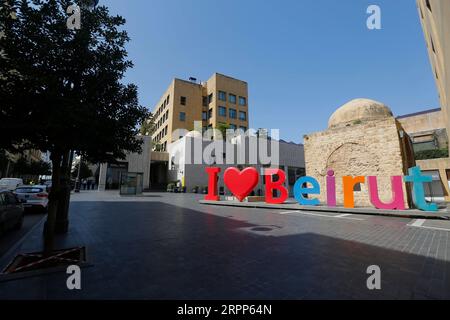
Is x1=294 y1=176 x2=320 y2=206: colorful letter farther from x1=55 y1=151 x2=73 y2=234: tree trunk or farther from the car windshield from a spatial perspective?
the car windshield

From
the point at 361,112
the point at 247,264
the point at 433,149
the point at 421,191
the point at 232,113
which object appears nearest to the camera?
the point at 247,264

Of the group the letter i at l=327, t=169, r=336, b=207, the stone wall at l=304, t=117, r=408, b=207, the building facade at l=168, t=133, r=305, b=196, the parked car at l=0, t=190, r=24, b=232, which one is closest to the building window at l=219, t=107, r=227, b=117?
the building facade at l=168, t=133, r=305, b=196

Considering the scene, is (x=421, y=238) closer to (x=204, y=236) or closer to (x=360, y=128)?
(x=204, y=236)

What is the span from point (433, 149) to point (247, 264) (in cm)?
3511

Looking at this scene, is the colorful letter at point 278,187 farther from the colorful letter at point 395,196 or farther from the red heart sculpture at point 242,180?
the colorful letter at point 395,196

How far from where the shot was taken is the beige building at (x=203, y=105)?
48906mm

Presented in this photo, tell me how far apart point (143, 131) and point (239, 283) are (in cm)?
5025

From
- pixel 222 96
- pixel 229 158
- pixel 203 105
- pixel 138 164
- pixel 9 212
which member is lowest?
pixel 9 212

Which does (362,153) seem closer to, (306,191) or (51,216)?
(306,191)

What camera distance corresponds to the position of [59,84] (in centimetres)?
468

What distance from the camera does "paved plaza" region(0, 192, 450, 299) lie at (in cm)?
371

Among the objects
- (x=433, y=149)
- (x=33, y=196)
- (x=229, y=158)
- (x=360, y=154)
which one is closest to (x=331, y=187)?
(x=360, y=154)

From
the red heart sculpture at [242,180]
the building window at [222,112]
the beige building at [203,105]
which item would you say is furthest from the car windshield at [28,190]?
the building window at [222,112]
